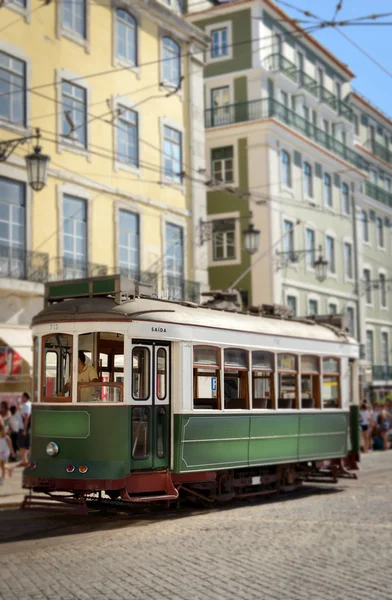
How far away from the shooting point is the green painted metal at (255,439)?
1297 centimetres

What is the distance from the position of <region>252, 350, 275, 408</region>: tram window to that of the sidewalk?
399 centimetres

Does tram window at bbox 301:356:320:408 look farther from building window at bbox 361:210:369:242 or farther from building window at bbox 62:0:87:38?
building window at bbox 361:210:369:242

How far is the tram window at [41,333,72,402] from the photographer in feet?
40.8

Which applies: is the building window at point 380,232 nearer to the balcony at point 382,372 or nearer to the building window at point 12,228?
the balcony at point 382,372

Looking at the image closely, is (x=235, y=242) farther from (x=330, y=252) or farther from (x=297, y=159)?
(x=330, y=252)

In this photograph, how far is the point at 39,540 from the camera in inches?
425

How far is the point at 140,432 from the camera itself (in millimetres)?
12289

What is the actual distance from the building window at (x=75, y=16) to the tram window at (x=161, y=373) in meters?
13.5

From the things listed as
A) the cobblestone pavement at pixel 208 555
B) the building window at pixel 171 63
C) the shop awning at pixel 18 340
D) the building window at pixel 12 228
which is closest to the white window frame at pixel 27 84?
the building window at pixel 12 228

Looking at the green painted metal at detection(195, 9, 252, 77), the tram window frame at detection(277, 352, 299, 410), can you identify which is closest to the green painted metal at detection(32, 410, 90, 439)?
the tram window frame at detection(277, 352, 299, 410)

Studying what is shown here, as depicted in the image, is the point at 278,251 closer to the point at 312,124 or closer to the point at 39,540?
the point at 312,124

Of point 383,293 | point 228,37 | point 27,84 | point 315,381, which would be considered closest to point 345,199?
point 383,293

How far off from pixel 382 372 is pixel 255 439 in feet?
102

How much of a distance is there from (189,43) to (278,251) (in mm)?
8716
